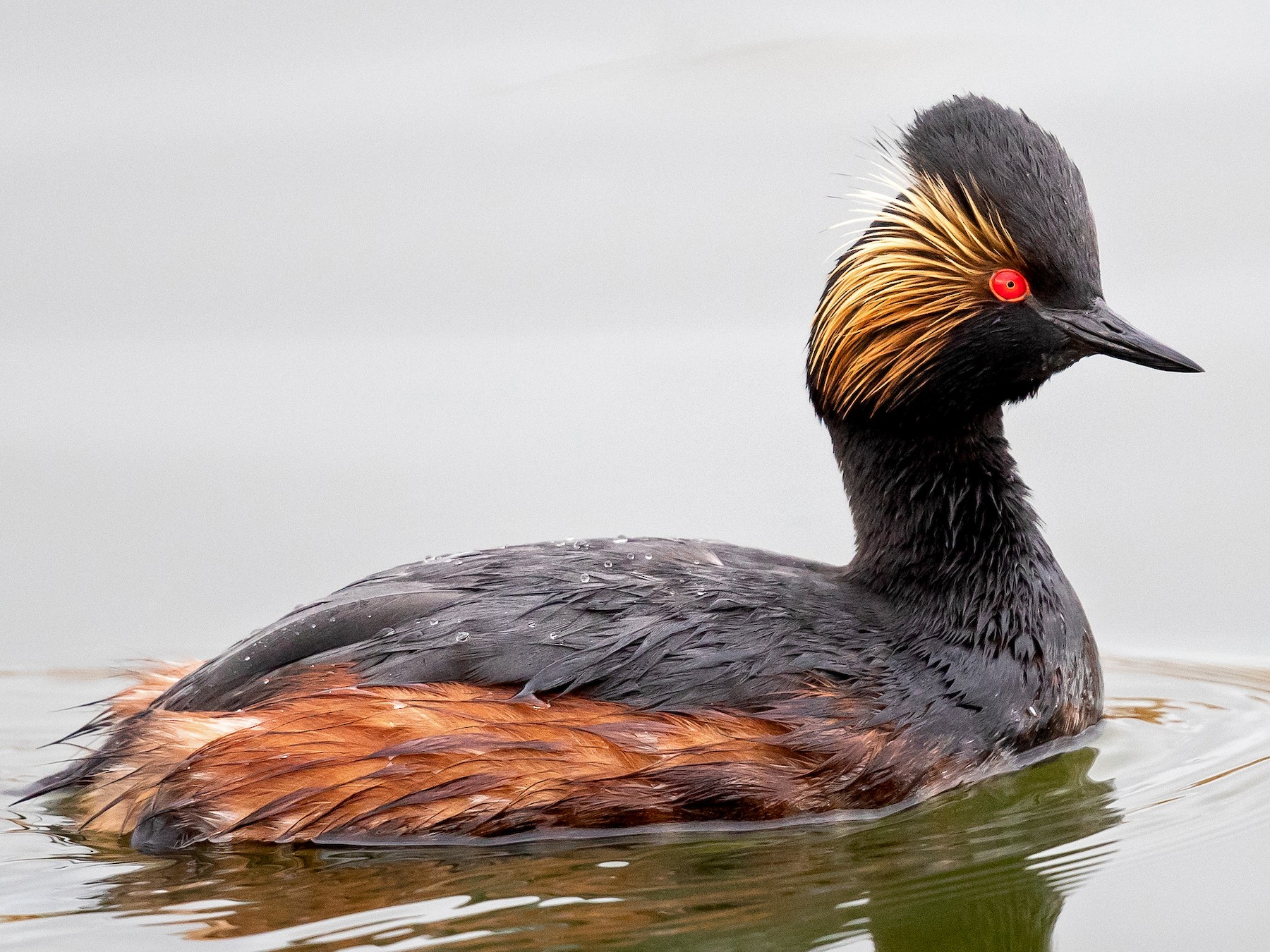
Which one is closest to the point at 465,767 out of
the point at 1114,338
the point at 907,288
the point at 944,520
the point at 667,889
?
the point at 667,889

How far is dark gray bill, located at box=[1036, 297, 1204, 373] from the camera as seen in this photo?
7.27 meters

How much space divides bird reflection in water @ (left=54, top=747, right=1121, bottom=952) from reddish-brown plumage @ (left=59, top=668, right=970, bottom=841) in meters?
0.10

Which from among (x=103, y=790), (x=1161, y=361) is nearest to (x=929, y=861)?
(x=1161, y=361)

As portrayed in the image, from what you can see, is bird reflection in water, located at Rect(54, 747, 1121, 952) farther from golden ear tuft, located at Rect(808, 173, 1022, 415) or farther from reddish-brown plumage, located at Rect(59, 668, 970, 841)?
golden ear tuft, located at Rect(808, 173, 1022, 415)

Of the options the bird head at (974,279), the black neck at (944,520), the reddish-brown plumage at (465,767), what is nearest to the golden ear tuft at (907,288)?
the bird head at (974,279)

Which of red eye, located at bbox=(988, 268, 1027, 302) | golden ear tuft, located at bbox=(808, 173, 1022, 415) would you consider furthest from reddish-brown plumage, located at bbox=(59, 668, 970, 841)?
red eye, located at bbox=(988, 268, 1027, 302)

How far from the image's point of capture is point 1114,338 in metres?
7.27

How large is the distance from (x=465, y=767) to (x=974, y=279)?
2605 mm

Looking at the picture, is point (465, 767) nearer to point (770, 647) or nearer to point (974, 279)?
point (770, 647)

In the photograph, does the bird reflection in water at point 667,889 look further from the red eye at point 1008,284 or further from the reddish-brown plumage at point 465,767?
the red eye at point 1008,284

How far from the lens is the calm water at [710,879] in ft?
19.8

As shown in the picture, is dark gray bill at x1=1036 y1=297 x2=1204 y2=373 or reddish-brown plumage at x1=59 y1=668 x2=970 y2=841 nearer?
reddish-brown plumage at x1=59 y1=668 x2=970 y2=841

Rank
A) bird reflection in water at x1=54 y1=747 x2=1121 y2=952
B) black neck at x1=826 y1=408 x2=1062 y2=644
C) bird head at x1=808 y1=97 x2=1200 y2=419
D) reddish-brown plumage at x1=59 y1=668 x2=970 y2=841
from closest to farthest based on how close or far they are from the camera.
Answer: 1. bird reflection in water at x1=54 y1=747 x2=1121 y2=952
2. reddish-brown plumage at x1=59 y1=668 x2=970 y2=841
3. bird head at x1=808 y1=97 x2=1200 y2=419
4. black neck at x1=826 y1=408 x2=1062 y2=644

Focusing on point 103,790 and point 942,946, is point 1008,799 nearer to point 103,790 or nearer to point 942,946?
point 942,946
